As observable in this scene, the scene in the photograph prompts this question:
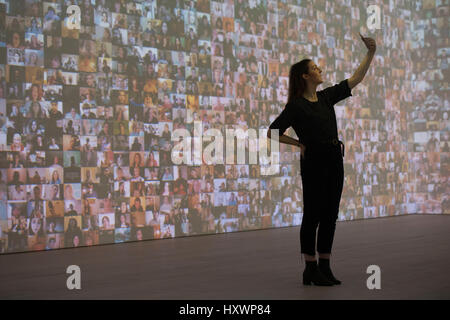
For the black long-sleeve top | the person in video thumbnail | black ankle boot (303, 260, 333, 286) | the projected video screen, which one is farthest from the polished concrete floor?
the black long-sleeve top

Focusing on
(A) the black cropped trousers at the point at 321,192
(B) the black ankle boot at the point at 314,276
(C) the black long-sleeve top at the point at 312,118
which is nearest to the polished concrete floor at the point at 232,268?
(B) the black ankle boot at the point at 314,276

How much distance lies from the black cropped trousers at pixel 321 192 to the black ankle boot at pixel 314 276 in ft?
0.27

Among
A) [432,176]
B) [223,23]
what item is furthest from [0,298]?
[432,176]

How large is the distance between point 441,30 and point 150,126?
18.4ft

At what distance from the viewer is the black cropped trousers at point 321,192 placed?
4.59 meters

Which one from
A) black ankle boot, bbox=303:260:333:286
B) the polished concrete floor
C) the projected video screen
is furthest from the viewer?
the projected video screen

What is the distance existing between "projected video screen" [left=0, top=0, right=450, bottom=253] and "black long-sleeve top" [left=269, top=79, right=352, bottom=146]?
3262 mm

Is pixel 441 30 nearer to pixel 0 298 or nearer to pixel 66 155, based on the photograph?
pixel 66 155

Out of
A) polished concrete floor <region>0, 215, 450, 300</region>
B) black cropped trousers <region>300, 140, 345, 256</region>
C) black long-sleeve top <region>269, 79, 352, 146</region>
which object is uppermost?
black long-sleeve top <region>269, 79, 352, 146</region>

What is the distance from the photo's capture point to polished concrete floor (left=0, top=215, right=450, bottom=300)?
4.34 metres

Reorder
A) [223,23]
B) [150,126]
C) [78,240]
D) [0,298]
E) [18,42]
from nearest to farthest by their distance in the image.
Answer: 1. [0,298]
2. [18,42]
3. [78,240]
4. [150,126]
5. [223,23]

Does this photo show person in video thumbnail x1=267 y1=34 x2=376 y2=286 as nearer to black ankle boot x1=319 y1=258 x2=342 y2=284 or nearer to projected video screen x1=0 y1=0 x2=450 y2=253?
black ankle boot x1=319 y1=258 x2=342 y2=284

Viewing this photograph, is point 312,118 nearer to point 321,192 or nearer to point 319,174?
point 319,174

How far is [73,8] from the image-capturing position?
750cm
